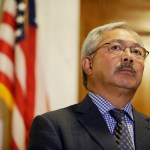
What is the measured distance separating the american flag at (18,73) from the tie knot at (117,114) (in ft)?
2.14

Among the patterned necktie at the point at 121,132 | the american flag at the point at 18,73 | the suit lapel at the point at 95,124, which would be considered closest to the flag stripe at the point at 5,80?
the american flag at the point at 18,73

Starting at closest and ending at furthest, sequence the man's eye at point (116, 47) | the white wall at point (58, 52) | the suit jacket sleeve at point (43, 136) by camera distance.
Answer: the suit jacket sleeve at point (43, 136) < the man's eye at point (116, 47) < the white wall at point (58, 52)

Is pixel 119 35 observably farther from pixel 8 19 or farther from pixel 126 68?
pixel 8 19

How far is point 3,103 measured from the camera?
1677 millimetres

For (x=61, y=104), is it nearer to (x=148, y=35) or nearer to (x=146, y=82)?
(x=146, y=82)

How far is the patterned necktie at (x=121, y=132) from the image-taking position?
105 cm

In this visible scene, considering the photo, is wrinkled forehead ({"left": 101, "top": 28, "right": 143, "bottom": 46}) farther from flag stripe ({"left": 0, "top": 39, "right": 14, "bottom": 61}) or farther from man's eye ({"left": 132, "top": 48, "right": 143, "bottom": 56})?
flag stripe ({"left": 0, "top": 39, "right": 14, "bottom": 61})

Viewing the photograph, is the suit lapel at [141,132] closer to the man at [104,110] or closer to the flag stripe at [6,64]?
the man at [104,110]

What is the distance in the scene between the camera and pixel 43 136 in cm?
100

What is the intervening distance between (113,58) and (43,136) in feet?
1.46

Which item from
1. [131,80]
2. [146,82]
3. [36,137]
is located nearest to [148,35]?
[146,82]

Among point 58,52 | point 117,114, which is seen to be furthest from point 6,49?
point 117,114

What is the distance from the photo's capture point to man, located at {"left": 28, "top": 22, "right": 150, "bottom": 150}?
1.02 meters

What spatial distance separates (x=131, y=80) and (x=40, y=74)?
0.73m
